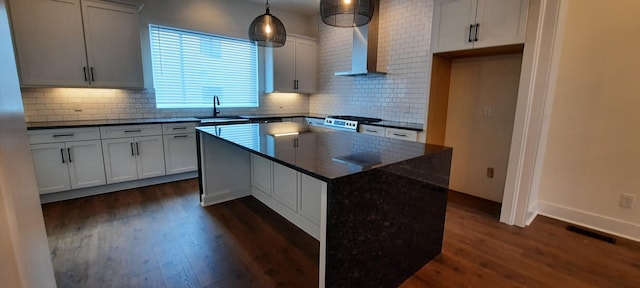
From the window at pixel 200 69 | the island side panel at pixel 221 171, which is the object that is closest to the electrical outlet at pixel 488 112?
the island side panel at pixel 221 171

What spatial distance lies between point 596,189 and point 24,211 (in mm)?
4043

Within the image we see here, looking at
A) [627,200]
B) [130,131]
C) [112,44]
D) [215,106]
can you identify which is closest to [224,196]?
[130,131]

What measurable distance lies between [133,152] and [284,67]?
2731mm

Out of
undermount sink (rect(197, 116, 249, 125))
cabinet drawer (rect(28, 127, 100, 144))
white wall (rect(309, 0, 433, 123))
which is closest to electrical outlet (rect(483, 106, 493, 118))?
white wall (rect(309, 0, 433, 123))

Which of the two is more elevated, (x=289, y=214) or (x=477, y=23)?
(x=477, y=23)

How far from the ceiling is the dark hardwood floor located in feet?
11.6

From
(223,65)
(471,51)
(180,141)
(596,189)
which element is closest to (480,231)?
(596,189)

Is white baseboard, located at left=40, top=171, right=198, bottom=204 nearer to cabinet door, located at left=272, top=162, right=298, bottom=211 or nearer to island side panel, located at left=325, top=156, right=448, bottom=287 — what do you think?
cabinet door, located at left=272, top=162, right=298, bottom=211

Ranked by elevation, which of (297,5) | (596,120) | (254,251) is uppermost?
(297,5)

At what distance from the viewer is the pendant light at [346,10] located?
1.93 meters

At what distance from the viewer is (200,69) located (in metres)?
4.52

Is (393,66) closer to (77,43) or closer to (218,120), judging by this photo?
(218,120)

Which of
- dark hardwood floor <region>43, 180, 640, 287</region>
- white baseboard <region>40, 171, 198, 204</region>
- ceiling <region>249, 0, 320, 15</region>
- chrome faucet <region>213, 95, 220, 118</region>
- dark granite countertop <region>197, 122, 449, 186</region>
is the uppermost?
ceiling <region>249, 0, 320, 15</region>

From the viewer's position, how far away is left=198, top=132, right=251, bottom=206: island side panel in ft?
9.93
